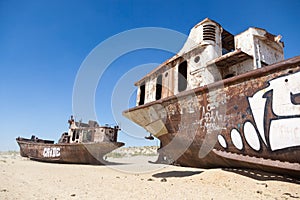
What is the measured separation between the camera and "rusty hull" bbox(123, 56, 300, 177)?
10.3 ft

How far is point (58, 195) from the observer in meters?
3.47

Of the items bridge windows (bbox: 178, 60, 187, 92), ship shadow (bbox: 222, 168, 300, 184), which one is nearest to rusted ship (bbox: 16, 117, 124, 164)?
bridge windows (bbox: 178, 60, 187, 92)

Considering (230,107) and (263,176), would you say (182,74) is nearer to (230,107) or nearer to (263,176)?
(230,107)

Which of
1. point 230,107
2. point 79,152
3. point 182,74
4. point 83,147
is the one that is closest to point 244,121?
point 230,107

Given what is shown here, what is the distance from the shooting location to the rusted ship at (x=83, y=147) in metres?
12.1

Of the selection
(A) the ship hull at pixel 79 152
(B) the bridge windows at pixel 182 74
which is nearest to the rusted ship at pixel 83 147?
(A) the ship hull at pixel 79 152

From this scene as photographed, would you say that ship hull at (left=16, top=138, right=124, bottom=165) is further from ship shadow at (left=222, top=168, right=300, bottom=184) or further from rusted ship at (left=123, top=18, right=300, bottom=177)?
ship shadow at (left=222, top=168, right=300, bottom=184)

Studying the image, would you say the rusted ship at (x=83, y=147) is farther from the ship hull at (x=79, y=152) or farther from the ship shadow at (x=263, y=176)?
the ship shadow at (x=263, y=176)

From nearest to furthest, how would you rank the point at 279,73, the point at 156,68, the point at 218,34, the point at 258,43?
the point at 279,73 < the point at 258,43 < the point at 218,34 < the point at 156,68

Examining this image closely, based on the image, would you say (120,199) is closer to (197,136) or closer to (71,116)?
(197,136)

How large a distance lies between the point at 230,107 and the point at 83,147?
10253 millimetres

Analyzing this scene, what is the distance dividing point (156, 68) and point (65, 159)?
8797mm

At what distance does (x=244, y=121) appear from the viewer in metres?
3.73

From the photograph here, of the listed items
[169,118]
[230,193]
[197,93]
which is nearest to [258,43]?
[197,93]
